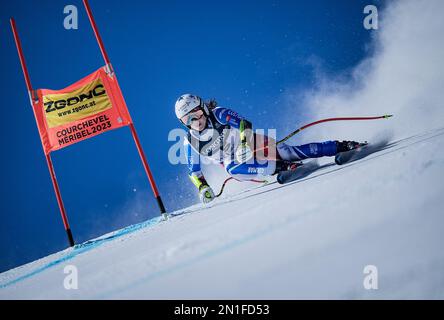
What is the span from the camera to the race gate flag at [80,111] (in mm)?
5719

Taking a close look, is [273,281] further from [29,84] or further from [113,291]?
[29,84]

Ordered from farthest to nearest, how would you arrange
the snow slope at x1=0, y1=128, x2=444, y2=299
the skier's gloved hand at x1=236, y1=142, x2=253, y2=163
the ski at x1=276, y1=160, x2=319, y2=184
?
1. the skier's gloved hand at x1=236, y1=142, x2=253, y2=163
2. the ski at x1=276, y1=160, x2=319, y2=184
3. the snow slope at x1=0, y1=128, x2=444, y2=299

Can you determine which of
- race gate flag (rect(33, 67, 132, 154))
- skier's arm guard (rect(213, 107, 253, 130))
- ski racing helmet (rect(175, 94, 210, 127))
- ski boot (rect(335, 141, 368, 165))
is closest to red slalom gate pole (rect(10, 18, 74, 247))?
race gate flag (rect(33, 67, 132, 154))

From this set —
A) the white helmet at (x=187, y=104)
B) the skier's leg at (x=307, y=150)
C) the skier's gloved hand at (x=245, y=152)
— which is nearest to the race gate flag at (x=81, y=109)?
the white helmet at (x=187, y=104)

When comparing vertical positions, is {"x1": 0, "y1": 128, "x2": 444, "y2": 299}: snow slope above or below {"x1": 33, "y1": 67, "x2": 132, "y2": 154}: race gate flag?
below

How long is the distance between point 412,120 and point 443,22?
7987 mm

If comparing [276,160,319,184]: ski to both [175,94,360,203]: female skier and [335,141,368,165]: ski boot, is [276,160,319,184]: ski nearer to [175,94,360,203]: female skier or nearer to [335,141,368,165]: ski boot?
[175,94,360,203]: female skier

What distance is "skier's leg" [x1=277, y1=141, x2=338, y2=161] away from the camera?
468cm

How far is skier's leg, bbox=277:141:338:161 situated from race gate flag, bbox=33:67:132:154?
3064 mm

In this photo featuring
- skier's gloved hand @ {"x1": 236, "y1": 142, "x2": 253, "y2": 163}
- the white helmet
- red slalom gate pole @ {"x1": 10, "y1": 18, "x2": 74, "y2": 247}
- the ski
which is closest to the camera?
the ski

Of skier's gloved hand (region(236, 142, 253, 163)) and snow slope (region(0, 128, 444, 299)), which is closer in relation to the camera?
snow slope (region(0, 128, 444, 299))

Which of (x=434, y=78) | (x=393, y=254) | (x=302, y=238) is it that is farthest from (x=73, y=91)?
(x=434, y=78)

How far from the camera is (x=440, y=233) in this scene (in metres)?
1.02

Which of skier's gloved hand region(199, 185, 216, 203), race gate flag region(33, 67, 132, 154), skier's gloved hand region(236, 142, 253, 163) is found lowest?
skier's gloved hand region(199, 185, 216, 203)
